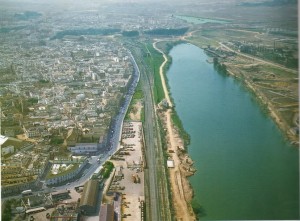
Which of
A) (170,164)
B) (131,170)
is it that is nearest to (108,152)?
(131,170)

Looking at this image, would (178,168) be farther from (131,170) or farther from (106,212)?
(106,212)

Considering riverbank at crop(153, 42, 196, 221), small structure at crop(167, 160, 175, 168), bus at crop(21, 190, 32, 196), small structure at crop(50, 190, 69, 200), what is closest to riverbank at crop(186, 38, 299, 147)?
riverbank at crop(153, 42, 196, 221)

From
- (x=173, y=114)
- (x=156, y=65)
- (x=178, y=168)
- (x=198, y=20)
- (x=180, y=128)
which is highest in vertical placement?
(x=198, y=20)

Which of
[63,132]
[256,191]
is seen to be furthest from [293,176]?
[63,132]

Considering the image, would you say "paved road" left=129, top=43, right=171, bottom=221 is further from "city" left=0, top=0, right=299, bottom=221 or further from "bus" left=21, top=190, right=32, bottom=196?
"bus" left=21, top=190, right=32, bottom=196

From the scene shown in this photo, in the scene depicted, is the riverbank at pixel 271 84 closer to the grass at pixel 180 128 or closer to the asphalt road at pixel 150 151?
the grass at pixel 180 128

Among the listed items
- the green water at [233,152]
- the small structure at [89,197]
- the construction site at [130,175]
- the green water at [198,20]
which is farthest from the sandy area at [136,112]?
the green water at [198,20]
